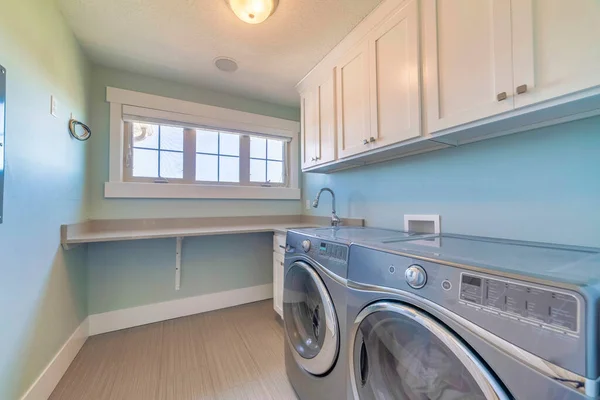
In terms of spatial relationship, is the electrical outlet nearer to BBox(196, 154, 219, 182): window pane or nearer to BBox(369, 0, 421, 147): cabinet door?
BBox(196, 154, 219, 182): window pane

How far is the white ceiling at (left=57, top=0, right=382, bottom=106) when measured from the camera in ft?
4.72

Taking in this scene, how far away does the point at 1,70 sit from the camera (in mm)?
977

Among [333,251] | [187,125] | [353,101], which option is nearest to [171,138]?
[187,125]

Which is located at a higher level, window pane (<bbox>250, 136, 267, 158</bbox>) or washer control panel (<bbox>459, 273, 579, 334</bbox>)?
window pane (<bbox>250, 136, 267, 158</bbox>)

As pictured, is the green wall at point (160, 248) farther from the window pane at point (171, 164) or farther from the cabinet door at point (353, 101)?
the cabinet door at point (353, 101)

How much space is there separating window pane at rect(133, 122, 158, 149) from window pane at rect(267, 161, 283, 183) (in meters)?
1.17

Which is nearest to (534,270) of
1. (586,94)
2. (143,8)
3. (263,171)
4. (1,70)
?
(586,94)

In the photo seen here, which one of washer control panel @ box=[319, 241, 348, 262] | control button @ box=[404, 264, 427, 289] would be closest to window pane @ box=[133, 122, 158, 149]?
washer control panel @ box=[319, 241, 348, 262]

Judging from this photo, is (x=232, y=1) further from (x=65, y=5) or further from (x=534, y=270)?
(x=534, y=270)

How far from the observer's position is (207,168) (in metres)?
2.51

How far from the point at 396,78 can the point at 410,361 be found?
1.33 metres

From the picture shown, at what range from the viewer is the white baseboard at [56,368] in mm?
1216

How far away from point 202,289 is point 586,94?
9.17 feet

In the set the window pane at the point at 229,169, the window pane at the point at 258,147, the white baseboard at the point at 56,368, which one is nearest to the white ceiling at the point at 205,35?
the window pane at the point at 258,147
